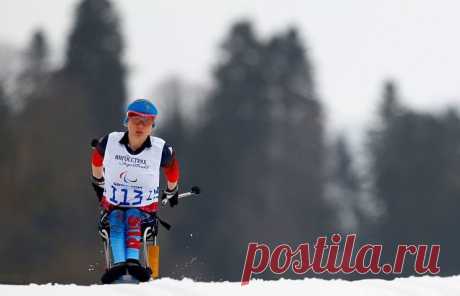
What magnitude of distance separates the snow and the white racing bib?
1.98 m

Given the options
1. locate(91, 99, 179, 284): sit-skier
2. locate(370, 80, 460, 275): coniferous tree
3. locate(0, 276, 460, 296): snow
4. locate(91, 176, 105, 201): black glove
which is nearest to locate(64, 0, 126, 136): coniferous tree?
locate(370, 80, 460, 275): coniferous tree

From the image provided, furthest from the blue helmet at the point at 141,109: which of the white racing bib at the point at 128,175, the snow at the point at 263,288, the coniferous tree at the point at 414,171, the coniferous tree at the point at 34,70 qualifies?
the coniferous tree at the point at 414,171

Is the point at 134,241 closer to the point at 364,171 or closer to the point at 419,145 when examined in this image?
the point at 419,145

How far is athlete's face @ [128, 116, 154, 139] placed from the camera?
1266 centimetres

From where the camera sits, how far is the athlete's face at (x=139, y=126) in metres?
12.7

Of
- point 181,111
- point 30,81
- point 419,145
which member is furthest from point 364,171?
point 30,81

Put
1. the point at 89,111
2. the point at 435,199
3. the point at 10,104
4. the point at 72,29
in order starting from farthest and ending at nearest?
the point at 435,199
the point at 72,29
the point at 89,111
the point at 10,104

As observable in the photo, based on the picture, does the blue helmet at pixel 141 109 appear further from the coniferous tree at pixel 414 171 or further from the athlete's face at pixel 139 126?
the coniferous tree at pixel 414 171

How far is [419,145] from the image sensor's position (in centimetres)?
8988

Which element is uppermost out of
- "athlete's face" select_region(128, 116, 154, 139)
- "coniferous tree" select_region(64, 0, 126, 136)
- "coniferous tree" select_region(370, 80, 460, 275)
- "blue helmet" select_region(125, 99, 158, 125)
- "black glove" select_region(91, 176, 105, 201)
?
"blue helmet" select_region(125, 99, 158, 125)

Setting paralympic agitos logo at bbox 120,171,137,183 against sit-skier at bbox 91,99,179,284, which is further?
paralympic agitos logo at bbox 120,171,137,183

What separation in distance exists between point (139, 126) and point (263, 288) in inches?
105

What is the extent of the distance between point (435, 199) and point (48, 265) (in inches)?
1498

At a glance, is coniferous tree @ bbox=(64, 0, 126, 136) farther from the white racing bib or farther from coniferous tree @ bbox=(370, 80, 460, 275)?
the white racing bib
